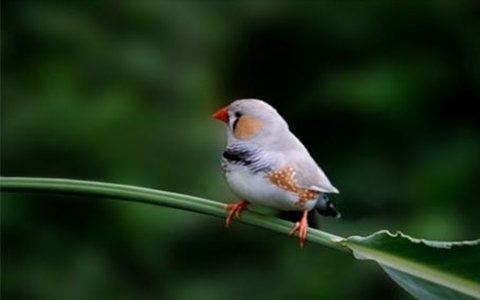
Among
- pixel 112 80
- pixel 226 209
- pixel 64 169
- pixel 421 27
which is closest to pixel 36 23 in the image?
pixel 112 80

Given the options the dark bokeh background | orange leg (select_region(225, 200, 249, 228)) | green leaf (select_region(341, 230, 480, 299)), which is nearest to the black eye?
orange leg (select_region(225, 200, 249, 228))

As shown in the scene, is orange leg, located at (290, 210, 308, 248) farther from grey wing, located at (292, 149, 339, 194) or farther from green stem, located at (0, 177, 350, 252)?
green stem, located at (0, 177, 350, 252)

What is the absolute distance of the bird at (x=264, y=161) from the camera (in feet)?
5.58

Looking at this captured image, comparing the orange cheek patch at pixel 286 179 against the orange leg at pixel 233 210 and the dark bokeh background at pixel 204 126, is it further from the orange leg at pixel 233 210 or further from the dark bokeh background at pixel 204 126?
the dark bokeh background at pixel 204 126

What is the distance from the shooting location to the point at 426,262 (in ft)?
5.06

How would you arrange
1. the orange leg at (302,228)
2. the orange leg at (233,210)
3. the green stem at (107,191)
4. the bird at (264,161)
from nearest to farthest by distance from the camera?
the green stem at (107,191) < the orange leg at (233,210) < the orange leg at (302,228) < the bird at (264,161)

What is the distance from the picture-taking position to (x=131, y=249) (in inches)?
115

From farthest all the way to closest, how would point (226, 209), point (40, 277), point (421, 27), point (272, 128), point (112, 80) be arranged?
point (421, 27) → point (112, 80) → point (40, 277) → point (272, 128) → point (226, 209)

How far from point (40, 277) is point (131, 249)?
0.22 m

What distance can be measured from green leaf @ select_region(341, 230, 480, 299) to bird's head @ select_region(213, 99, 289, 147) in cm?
25

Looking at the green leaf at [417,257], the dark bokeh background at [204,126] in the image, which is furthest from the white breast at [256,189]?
the dark bokeh background at [204,126]

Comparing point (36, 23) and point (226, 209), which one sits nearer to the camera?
point (226, 209)

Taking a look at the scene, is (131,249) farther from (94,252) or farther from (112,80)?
(112,80)

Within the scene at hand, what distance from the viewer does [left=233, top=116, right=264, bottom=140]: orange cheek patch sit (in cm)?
170
